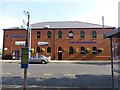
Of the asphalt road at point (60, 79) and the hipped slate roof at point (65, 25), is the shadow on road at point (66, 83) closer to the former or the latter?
the asphalt road at point (60, 79)

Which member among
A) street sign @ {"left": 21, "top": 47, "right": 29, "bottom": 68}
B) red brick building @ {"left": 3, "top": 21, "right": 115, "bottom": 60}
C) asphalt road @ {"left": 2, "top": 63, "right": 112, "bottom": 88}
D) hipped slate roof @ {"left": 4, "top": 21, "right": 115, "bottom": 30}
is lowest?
asphalt road @ {"left": 2, "top": 63, "right": 112, "bottom": 88}

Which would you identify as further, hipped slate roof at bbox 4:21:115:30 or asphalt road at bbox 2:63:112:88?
hipped slate roof at bbox 4:21:115:30

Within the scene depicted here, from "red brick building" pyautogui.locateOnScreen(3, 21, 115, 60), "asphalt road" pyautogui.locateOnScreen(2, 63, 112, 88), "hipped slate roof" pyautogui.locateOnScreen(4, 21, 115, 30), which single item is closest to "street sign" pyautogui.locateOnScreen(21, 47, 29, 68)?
"asphalt road" pyautogui.locateOnScreen(2, 63, 112, 88)

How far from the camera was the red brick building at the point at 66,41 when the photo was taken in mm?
45000

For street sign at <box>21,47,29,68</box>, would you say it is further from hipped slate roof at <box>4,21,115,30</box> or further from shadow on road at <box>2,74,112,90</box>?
hipped slate roof at <box>4,21,115,30</box>

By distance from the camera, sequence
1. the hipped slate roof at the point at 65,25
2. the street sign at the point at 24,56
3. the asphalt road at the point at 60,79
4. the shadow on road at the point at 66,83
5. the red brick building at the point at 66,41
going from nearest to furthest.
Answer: the street sign at the point at 24,56 → the shadow on road at the point at 66,83 → the asphalt road at the point at 60,79 → the red brick building at the point at 66,41 → the hipped slate roof at the point at 65,25

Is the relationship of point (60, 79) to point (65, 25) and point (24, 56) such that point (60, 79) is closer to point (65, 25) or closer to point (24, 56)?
point (24, 56)

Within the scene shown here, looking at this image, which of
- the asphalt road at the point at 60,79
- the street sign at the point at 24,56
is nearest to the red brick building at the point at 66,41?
the asphalt road at the point at 60,79

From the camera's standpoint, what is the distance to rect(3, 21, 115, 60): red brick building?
4500 centimetres

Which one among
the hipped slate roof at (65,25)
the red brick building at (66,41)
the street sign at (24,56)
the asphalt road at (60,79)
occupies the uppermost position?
the hipped slate roof at (65,25)

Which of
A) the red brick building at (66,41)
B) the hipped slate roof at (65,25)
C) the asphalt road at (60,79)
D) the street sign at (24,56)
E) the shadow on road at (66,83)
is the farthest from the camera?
the hipped slate roof at (65,25)

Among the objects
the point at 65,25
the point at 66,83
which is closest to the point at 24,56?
the point at 66,83

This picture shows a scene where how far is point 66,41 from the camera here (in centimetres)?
4581

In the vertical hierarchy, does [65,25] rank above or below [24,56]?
above
